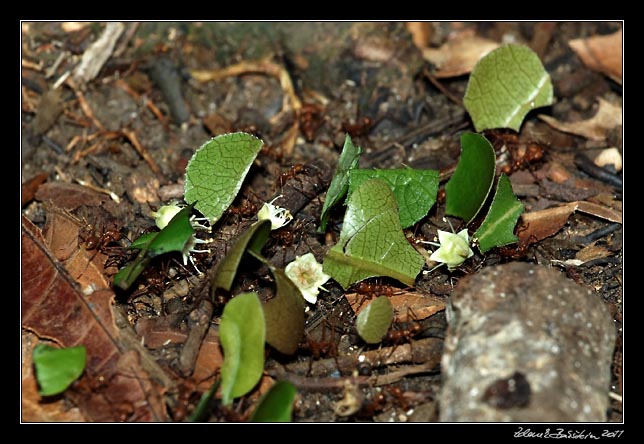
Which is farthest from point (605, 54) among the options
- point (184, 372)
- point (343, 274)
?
point (184, 372)

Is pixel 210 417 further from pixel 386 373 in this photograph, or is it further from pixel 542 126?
pixel 542 126

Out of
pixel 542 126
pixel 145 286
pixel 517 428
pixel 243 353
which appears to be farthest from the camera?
pixel 542 126

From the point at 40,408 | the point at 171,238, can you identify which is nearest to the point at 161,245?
the point at 171,238

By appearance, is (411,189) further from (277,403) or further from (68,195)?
(68,195)

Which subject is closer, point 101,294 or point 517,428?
point 517,428

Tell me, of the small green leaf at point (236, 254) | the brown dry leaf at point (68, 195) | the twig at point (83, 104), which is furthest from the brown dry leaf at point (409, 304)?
the twig at point (83, 104)

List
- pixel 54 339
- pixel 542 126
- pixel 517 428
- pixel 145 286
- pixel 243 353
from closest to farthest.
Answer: pixel 517 428, pixel 243 353, pixel 54 339, pixel 145 286, pixel 542 126
